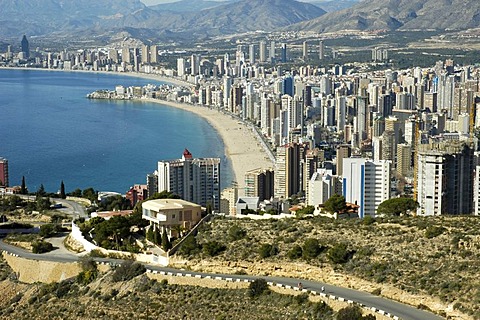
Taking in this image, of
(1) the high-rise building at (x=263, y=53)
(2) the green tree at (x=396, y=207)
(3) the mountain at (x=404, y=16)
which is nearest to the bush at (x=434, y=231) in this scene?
(2) the green tree at (x=396, y=207)

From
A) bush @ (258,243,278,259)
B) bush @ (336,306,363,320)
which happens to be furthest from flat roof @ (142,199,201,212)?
bush @ (336,306,363,320)

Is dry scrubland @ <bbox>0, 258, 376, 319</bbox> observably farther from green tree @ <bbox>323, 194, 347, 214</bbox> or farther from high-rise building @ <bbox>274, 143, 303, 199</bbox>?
high-rise building @ <bbox>274, 143, 303, 199</bbox>

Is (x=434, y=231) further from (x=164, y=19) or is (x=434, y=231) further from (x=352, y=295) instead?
(x=164, y=19)

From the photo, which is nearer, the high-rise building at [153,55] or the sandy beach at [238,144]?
the sandy beach at [238,144]

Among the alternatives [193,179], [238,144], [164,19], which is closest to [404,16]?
[238,144]

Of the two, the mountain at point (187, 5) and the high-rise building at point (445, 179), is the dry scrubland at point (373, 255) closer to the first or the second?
the high-rise building at point (445, 179)
